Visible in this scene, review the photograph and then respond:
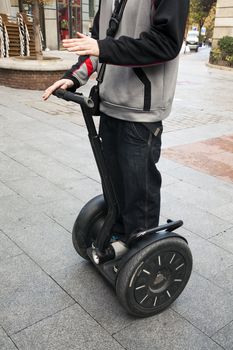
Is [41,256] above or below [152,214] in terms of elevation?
below

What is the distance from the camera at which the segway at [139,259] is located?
2215 mm

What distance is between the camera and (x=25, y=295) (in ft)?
8.35

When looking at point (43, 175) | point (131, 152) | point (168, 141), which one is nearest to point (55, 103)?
point (168, 141)

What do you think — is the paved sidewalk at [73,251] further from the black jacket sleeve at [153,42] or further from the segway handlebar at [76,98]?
the black jacket sleeve at [153,42]

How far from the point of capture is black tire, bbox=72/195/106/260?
2.70 metres

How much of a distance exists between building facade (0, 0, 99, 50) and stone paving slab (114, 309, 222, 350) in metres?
21.9

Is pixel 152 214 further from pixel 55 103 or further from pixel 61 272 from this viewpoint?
pixel 55 103

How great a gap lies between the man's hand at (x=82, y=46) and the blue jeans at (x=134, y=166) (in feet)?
1.71

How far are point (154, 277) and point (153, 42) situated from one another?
51.9 inches

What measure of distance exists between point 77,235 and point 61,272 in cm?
31

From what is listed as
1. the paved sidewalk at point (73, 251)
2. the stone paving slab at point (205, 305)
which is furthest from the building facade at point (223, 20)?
the stone paving slab at point (205, 305)

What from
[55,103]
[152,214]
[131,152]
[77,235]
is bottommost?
[55,103]

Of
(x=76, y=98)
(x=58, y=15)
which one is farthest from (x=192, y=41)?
(x=76, y=98)

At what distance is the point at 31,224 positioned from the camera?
343 centimetres
